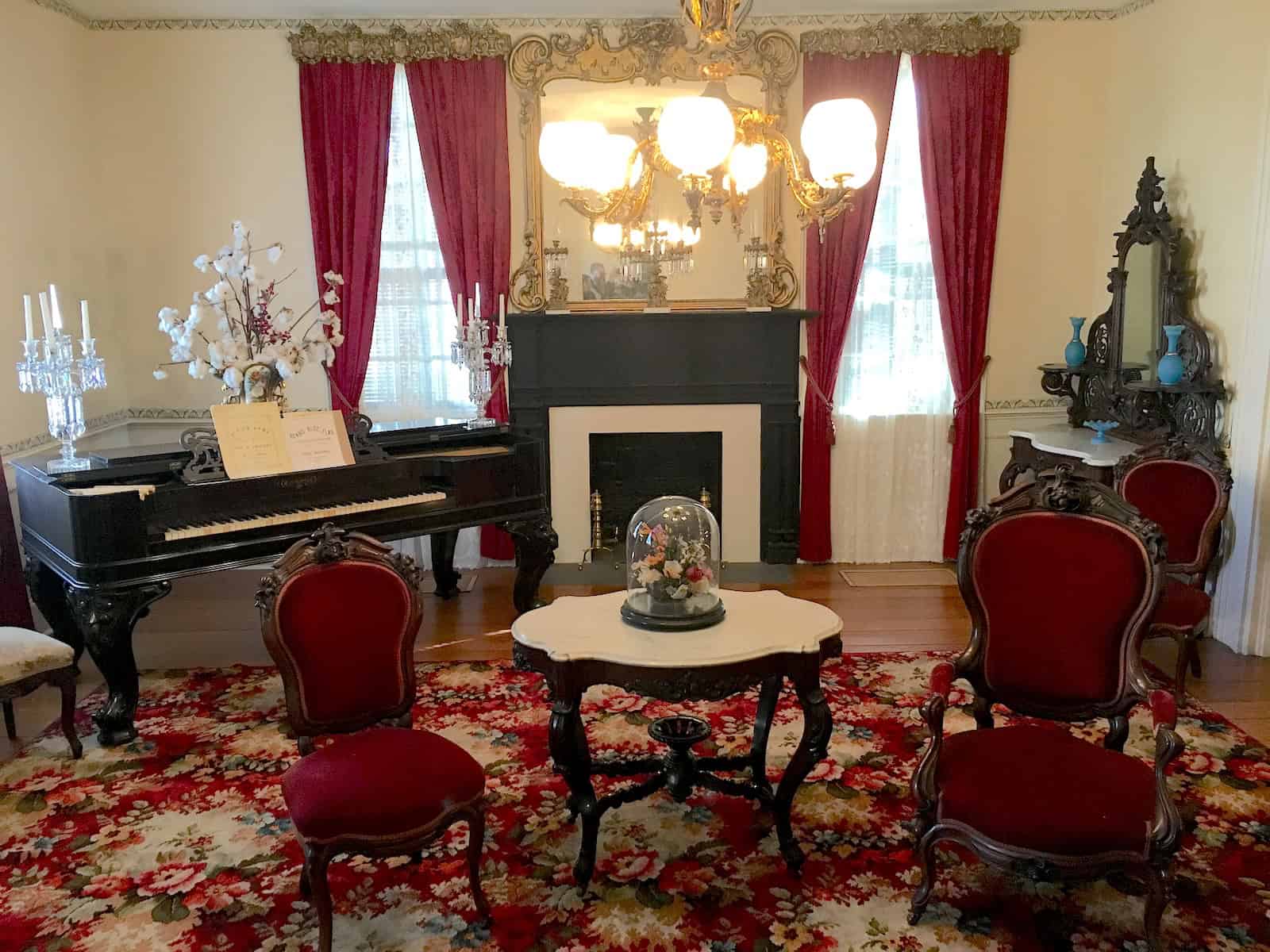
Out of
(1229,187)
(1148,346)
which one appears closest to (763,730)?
(1148,346)

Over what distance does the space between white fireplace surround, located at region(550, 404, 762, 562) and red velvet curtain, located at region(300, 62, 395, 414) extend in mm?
1282

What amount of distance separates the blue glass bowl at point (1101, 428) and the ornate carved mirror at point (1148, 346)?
2.0 inches

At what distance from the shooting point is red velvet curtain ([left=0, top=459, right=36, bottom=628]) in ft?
14.8

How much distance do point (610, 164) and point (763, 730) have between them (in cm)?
180

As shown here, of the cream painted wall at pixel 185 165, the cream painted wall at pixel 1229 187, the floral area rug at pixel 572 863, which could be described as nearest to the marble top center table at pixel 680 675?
the floral area rug at pixel 572 863

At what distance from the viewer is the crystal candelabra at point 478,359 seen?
505cm

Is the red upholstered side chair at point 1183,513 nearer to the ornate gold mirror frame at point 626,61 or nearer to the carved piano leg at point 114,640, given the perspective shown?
the ornate gold mirror frame at point 626,61

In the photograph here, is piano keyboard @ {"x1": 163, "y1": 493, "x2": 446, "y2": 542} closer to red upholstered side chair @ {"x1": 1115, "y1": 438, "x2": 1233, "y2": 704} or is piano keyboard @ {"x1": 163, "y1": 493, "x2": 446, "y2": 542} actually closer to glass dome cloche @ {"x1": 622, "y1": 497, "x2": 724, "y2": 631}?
glass dome cloche @ {"x1": 622, "y1": 497, "x2": 724, "y2": 631}

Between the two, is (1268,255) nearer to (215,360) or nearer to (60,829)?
(215,360)

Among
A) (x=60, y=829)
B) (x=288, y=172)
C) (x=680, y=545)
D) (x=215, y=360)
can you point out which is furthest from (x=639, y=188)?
(x=288, y=172)

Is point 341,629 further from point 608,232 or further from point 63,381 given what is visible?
point 63,381

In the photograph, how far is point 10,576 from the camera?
4.52 m

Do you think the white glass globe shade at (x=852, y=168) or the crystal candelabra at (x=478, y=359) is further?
the crystal candelabra at (x=478, y=359)

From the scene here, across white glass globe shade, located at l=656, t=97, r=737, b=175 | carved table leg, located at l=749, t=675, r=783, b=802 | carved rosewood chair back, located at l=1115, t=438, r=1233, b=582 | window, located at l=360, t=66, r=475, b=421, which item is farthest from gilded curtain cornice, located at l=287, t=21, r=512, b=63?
carved table leg, located at l=749, t=675, r=783, b=802
